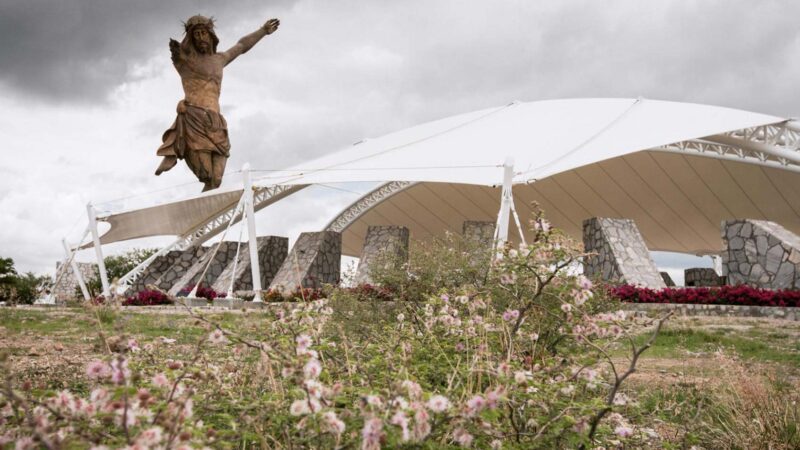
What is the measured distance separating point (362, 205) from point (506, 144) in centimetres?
867

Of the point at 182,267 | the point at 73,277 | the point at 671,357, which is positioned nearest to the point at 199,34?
the point at 182,267

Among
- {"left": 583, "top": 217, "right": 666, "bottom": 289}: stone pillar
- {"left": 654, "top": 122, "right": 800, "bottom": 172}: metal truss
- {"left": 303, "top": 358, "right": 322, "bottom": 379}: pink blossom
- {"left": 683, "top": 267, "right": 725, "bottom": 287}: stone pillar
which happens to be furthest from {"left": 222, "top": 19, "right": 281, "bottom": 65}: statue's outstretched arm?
{"left": 683, "top": 267, "right": 725, "bottom": 287}: stone pillar

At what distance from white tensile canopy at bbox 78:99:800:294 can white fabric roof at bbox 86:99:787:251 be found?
3 cm

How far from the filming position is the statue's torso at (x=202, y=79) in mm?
13062

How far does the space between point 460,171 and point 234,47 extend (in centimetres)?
562

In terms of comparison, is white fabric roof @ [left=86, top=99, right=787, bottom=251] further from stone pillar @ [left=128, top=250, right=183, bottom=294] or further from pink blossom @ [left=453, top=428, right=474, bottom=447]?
pink blossom @ [left=453, top=428, right=474, bottom=447]

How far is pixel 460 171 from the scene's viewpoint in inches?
450

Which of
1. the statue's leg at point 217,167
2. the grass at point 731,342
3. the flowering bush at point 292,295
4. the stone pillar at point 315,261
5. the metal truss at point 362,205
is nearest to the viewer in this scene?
the flowering bush at point 292,295

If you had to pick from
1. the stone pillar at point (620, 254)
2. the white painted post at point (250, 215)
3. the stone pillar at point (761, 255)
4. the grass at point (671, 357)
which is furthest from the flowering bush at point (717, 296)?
the white painted post at point (250, 215)

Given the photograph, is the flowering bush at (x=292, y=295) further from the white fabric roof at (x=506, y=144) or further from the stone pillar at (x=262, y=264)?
the stone pillar at (x=262, y=264)

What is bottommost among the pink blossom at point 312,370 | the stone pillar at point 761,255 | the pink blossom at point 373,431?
the pink blossom at point 373,431

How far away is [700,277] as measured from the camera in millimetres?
20000

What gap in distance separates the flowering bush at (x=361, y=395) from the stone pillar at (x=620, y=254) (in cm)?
964

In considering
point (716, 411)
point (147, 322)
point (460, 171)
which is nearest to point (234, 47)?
point (460, 171)
